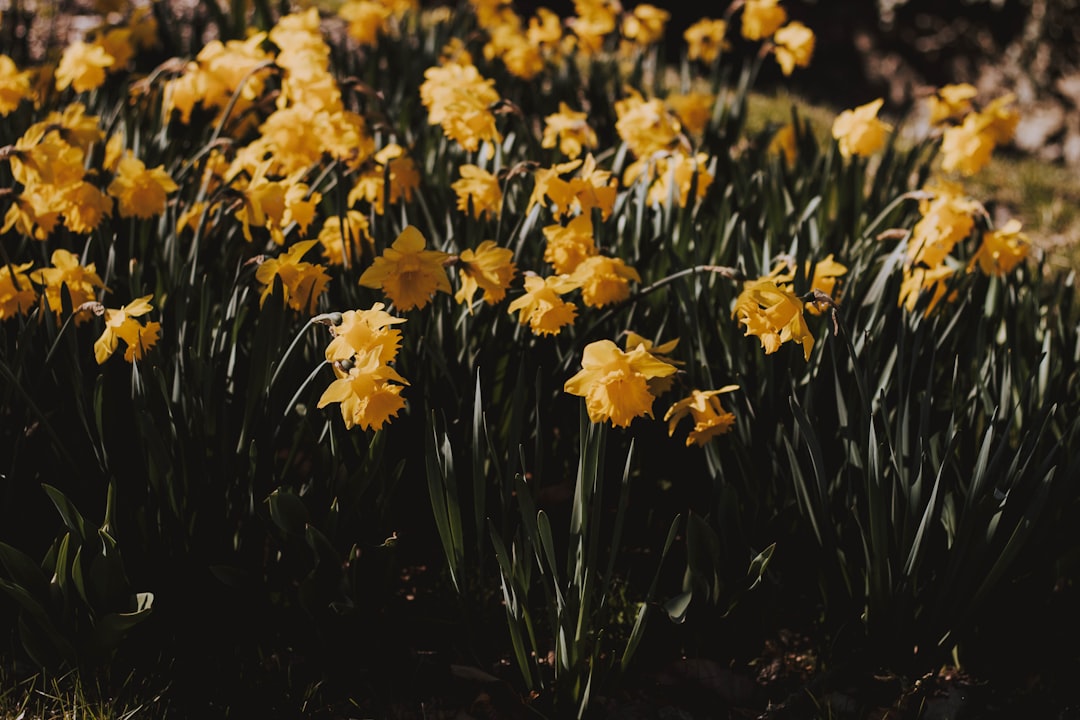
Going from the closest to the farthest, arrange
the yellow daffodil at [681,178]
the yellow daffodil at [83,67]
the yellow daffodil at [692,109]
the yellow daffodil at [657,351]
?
1. the yellow daffodil at [657,351]
2. the yellow daffodil at [681,178]
3. the yellow daffodil at [83,67]
4. the yellow daffodil at [692,109]

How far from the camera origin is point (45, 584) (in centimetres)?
151

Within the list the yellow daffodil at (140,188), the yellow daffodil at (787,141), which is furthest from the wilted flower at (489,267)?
the yellow daffodil at (787,141)

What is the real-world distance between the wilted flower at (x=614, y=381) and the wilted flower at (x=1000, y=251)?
113 centimetres

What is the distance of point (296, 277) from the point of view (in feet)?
5.74

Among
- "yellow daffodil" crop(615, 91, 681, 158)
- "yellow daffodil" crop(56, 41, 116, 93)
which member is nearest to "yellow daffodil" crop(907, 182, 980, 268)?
"yellow daffodil" crop(615, 91, 681, 158)

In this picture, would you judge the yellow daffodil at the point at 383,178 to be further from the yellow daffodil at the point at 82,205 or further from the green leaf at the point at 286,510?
the green leaf at the point at 286,510

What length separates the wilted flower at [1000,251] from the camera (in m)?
2.21

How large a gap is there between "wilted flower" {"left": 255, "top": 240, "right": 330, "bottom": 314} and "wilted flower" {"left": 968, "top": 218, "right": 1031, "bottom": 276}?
4.86ft

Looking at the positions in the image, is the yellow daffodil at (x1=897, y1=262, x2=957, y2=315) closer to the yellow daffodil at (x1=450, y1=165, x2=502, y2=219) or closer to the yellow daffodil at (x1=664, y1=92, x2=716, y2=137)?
the yellow daffodil at (x1=450, y1=165, x2=502, y2=219)

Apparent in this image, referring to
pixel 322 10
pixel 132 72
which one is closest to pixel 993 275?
pixel 132 72

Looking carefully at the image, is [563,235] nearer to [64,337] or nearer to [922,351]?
[922,351]

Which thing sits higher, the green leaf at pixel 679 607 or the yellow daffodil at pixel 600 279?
the yellow daffodil at pixel 600 279

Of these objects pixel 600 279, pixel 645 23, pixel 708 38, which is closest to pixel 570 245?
pixel 600 279

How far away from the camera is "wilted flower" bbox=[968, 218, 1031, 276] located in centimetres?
221
